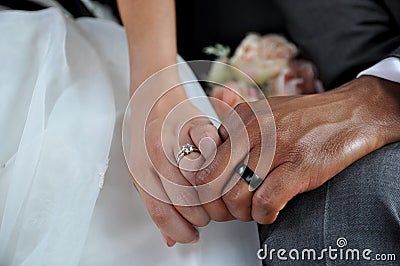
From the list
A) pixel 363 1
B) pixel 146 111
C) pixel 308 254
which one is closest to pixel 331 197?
pixel 308 254

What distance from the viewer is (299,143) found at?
30.9 inches

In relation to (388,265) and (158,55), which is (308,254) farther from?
(158,55)

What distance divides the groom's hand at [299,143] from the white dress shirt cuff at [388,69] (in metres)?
0.04

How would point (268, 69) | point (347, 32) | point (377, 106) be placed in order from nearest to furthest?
point (377, 106) < point (347, 32) < point (268, 69)

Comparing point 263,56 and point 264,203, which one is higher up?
point 264,203

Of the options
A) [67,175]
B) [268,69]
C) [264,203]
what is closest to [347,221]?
[264,203]

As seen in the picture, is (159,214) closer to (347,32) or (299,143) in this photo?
(299,143)

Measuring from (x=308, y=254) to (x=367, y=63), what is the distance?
1.27 feet

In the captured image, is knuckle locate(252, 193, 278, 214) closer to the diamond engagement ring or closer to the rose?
the diamond engagement ring

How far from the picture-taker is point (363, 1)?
3.33 feet

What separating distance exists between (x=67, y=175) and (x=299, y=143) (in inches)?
12.4

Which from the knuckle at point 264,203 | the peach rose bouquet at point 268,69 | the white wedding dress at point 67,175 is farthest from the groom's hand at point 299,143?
the peach rose bouquet at point 268,69

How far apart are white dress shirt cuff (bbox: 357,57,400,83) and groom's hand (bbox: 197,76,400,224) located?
42 mm

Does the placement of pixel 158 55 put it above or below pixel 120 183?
above
